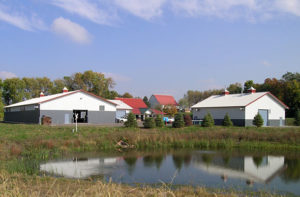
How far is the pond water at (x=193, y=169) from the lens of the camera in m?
12.9

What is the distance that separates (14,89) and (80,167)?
6043cm

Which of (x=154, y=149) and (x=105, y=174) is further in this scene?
(x=154, y=149)

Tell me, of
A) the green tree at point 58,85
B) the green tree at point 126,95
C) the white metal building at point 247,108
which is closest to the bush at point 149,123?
the white metal building at point 247,108

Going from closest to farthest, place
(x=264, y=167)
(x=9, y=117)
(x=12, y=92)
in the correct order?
(x=264, y=167)
(x=9, y=117)
(x=12, y=92)

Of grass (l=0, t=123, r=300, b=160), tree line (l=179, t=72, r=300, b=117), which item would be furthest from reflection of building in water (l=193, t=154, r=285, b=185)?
tree line (l=179, t=72, r=300, b=117)

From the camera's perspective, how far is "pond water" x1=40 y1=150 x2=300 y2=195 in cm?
1286

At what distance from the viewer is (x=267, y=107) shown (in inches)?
1495

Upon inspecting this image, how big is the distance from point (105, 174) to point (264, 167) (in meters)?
8.83

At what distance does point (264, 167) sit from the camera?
1691 centimetres

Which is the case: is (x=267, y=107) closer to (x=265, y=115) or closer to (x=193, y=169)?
(x=265, y=115)

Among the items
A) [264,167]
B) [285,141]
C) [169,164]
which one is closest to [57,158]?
[169,164]

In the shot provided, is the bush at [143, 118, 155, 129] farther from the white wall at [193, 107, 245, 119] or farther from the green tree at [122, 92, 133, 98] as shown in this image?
the green tree at [122, 92, 133, 98]

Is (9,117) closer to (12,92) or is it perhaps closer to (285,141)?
(12,92)

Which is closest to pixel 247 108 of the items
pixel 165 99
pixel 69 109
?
pixel 69 109
